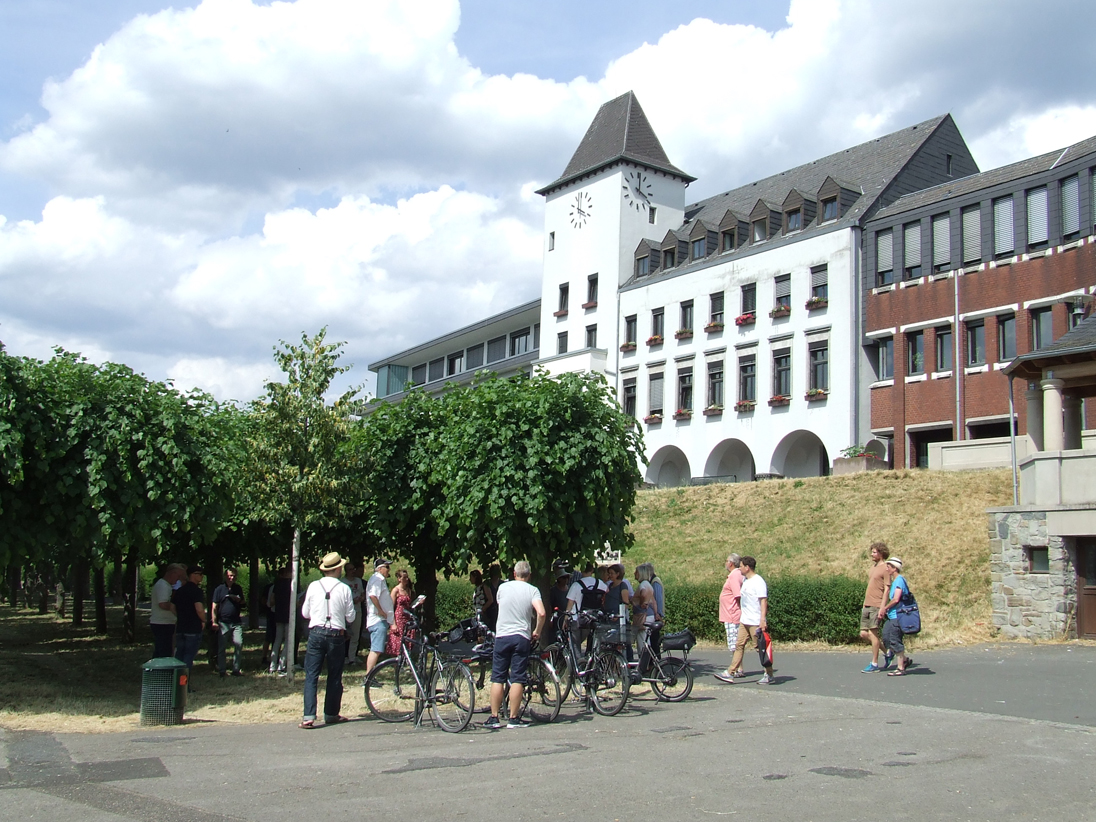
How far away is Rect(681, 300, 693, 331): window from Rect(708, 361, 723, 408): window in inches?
90.1

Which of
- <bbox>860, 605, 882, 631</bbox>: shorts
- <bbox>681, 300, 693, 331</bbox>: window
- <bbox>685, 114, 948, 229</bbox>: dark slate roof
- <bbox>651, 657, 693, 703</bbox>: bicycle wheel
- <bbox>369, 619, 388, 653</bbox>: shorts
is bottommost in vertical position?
<bbox>651, 657, 693, 703</bbox>: bicycle wheel

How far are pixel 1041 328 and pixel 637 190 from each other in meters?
21.4

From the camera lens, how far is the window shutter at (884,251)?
3672 centimetres

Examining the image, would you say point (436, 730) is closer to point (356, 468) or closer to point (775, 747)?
point (775, 747)

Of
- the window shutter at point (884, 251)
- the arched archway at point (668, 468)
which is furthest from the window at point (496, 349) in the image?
the window shutter at point (884, 251)

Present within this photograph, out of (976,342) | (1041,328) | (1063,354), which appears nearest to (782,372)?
(976,342)

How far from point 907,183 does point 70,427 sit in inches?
1352

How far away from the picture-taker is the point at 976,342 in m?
33.9

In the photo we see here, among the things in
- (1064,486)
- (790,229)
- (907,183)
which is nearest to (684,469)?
(790,229)

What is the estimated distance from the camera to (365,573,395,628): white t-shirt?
12.9 metres

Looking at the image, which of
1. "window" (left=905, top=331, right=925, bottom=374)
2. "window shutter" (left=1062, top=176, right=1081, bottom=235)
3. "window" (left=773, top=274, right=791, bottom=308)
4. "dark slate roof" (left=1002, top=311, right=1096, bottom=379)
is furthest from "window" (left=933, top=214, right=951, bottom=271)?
"dark slate roof" (left=1002, top=311, right=1096, bottom=379)

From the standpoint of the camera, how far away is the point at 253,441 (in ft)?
49.8

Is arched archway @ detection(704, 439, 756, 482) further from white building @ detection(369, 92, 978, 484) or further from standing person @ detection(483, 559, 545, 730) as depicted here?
standing person @ detection(483, 559, 545, 730)

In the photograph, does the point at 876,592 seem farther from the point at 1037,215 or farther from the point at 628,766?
the point at 1037,215
